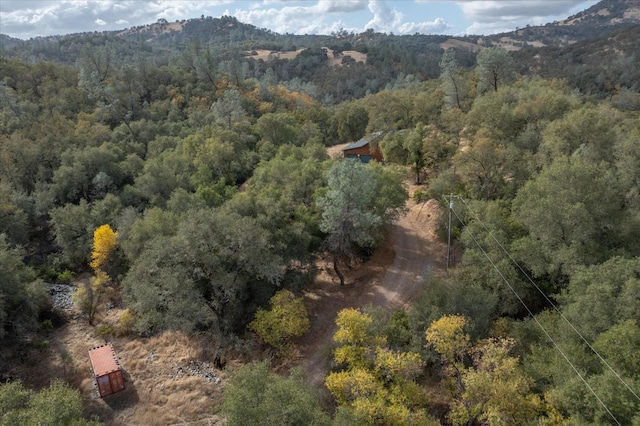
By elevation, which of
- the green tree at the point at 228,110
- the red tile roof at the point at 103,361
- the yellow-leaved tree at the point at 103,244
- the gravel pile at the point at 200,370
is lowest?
the gravel pile at the point at 200,370

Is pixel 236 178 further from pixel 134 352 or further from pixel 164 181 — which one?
pixel 134 352

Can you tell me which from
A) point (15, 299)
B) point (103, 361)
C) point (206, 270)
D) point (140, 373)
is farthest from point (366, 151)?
point (15, 299)

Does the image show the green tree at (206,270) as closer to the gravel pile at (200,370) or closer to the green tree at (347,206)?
the gravel pile at (200,370)

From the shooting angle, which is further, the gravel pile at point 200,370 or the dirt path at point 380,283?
the dirt path at point 380,283

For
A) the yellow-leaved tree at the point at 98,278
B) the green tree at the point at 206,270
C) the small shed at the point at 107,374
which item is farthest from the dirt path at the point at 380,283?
the yellow-leaved tree at the point at 98,278

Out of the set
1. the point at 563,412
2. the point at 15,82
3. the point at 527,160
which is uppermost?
the point at 15,82

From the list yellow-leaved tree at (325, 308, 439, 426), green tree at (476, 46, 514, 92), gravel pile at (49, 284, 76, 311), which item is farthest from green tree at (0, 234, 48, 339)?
green tree at (476, 46, 514, 92)

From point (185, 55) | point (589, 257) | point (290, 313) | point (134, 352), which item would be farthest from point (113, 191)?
point (185, 55)

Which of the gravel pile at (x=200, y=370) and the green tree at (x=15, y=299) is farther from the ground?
the green tree at (x=15, y=299)
